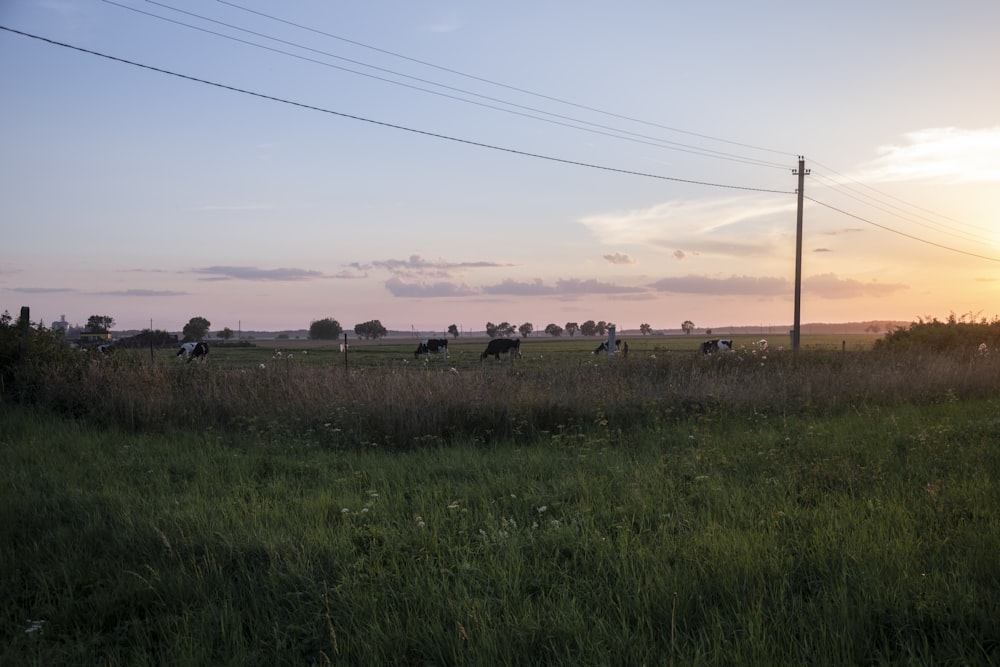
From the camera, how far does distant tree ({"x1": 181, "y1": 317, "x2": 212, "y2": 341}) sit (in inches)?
4520

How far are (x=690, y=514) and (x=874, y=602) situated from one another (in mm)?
1813

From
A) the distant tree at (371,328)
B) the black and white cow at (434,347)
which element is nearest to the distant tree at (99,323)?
the black and white cow at (434,347)

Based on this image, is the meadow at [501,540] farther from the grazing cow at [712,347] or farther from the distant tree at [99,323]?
the distant tree at [99,323]

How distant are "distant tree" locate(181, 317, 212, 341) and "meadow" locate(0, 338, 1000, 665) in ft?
375

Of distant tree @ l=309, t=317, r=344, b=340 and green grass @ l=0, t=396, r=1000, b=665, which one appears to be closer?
green grass @ l=0, t=396, r=1000, b=665

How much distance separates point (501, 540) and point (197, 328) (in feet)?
410

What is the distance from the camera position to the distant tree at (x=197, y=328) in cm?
11481

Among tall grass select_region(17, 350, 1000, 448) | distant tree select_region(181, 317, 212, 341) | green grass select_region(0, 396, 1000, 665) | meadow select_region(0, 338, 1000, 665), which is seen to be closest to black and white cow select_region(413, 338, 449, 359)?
tall grass select_region(17, 350, 1000, 448)

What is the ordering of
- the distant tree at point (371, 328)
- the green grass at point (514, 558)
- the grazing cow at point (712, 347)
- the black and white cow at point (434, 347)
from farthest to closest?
1. the distant tree at point (371, 328)
2. the black and white cow at point (434, 347)
3. the grazing cow at point (712, 347)
4. the green grass at point (514, 558)

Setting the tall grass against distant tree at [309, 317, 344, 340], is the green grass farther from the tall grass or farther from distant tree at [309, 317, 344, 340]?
distant tree at [309, 317, 344, 340]

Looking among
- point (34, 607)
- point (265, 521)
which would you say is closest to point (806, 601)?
point (265, 521)

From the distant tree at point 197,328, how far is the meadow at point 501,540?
114 meters

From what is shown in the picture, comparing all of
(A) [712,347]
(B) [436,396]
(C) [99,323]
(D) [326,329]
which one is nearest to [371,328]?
(D) [326,329]

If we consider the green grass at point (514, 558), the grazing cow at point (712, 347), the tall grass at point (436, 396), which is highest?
the grazing cow at point (712, 347)
